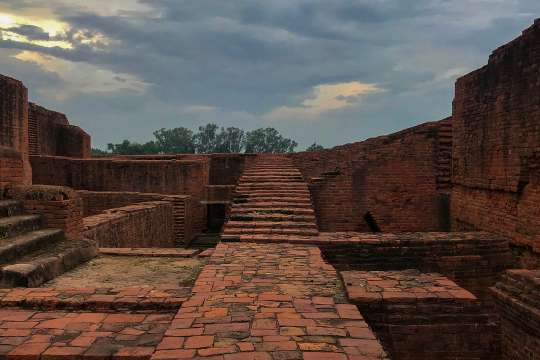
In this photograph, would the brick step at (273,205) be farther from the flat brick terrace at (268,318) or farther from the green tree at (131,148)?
the green tree at (131,148)

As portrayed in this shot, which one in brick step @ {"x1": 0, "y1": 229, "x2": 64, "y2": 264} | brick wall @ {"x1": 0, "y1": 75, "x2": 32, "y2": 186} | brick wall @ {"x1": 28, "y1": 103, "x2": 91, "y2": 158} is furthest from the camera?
brick wall @ {"x1": 28, "y1": 103, "x2": 91, "y2": 158}

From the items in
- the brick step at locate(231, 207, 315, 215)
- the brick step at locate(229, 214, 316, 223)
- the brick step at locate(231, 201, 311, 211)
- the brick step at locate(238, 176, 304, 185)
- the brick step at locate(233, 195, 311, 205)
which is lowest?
the brick step at locate(229, 214, 316, 223)

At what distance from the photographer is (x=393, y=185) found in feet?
28.2

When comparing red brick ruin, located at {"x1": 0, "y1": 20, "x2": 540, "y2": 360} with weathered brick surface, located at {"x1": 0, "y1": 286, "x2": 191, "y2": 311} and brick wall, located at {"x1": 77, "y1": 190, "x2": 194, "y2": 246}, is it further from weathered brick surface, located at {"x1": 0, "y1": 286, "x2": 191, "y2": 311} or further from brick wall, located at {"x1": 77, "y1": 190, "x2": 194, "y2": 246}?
brick wall, located at {"x1": 77, "y1": 190, "x2": 194, "y2": 246}

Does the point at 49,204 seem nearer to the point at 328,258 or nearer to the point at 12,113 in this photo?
the point at 328,258

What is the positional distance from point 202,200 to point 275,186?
6.17m

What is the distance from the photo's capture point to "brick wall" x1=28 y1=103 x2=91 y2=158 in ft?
58.4

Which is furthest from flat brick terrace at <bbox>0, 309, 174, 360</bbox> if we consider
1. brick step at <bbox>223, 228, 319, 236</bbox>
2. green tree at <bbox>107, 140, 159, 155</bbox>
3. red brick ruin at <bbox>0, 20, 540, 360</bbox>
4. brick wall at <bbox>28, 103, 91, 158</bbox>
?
green tree at <bbox>107, 140, 159, 155</bbox>

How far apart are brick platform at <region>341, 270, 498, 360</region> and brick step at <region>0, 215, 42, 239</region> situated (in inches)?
134

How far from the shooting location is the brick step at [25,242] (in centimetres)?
389

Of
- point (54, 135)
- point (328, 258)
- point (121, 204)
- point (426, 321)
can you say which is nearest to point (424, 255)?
point (328, 258)

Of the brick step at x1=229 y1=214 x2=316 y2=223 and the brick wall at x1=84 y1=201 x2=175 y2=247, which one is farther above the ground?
the brick step at x1=229 y1=214 x2=316 y2=223

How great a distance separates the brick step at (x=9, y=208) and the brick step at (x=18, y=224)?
0.08 m

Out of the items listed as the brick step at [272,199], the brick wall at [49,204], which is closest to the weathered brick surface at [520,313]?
the brick step at [272,199]
